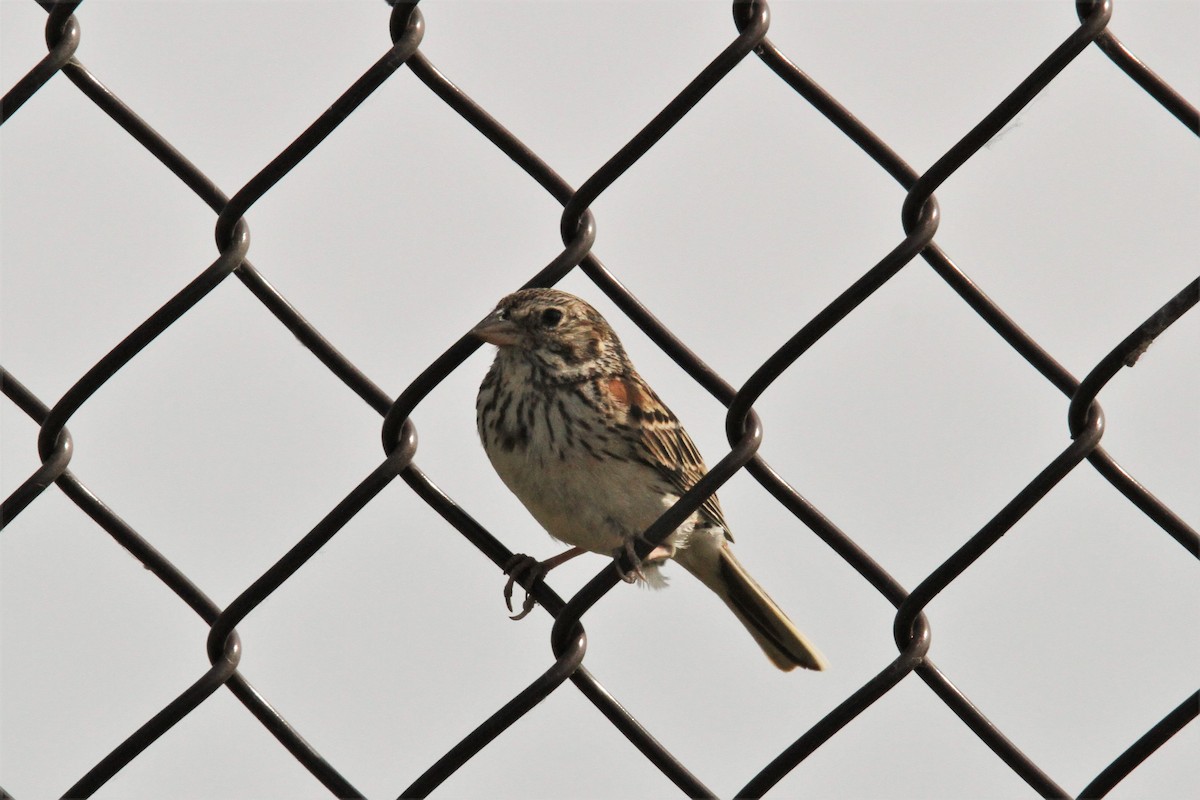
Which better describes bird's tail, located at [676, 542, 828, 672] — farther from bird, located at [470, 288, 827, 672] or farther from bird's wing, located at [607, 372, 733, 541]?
bird's wing, located at [607, 372, 733, 541]

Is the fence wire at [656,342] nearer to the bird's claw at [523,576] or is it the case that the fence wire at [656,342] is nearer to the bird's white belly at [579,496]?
the bird's claw at [523,576]

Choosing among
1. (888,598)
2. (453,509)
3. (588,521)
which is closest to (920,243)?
(888,598)

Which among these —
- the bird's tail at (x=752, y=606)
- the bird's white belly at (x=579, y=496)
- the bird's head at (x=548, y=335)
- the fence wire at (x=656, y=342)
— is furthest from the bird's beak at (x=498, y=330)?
the fence wire at (x=656, y=342)

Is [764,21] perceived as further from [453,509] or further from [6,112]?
[6,112]

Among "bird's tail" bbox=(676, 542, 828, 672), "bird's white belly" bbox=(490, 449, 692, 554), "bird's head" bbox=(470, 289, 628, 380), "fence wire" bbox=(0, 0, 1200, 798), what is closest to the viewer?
"fence wire" bbox=(0, 0, 1200, 798)

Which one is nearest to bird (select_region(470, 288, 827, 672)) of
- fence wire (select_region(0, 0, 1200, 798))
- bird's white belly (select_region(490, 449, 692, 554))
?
bird's white belly (select_region(490, 449, 692, 554))
